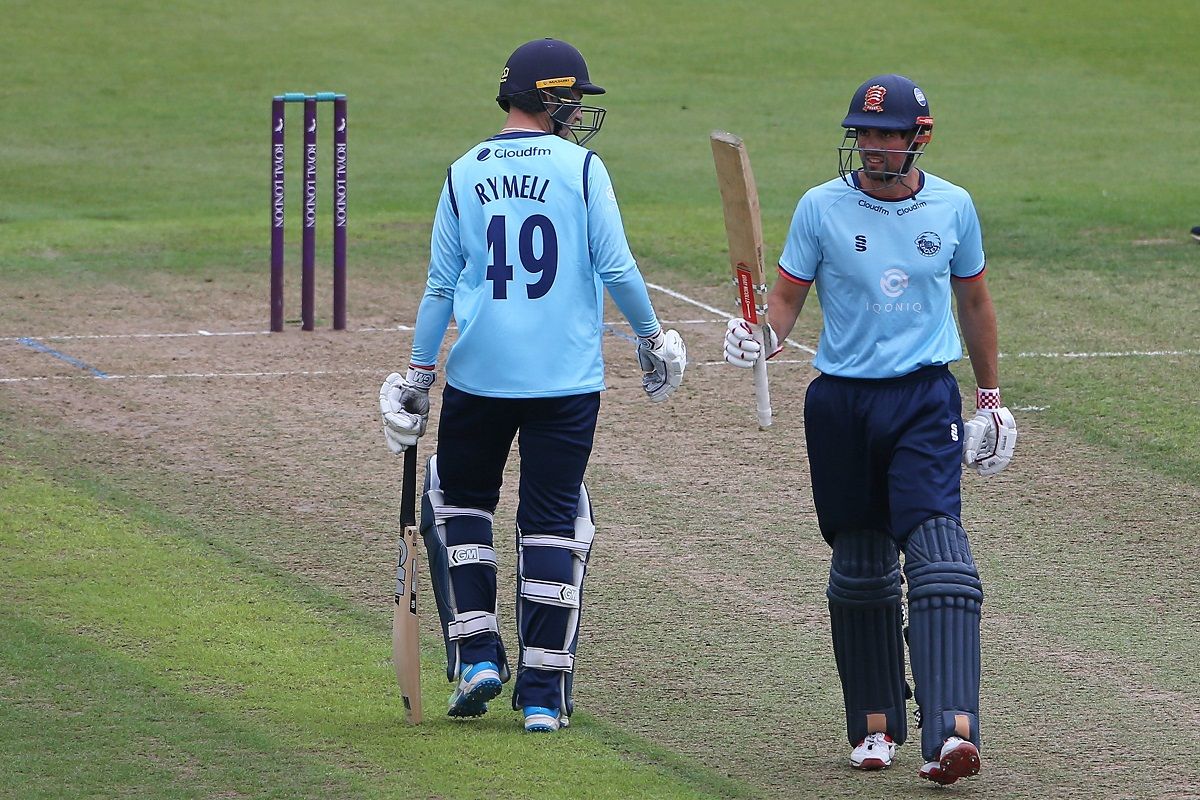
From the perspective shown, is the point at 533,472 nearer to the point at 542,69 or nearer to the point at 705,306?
the point at 542,69

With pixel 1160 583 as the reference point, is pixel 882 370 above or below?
above

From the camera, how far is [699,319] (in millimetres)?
13102

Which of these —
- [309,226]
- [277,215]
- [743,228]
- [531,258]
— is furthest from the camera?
[309,226]

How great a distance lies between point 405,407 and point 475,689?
3.01 feet

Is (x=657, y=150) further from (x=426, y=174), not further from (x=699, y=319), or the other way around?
(x=699, y=319)

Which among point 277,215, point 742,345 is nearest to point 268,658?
point 742,345

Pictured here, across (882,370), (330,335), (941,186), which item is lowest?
(330,335)

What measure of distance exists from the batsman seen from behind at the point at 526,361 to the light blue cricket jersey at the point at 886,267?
0.60 metres

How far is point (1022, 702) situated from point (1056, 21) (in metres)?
25.4

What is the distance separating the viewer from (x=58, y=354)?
12.0 m

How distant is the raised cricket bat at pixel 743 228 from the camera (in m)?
6.10

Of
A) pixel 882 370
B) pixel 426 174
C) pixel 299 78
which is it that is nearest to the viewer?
pixel 882 370

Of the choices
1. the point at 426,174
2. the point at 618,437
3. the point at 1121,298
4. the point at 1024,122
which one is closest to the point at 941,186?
the point at 618,437

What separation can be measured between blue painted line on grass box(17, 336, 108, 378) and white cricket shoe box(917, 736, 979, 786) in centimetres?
722
